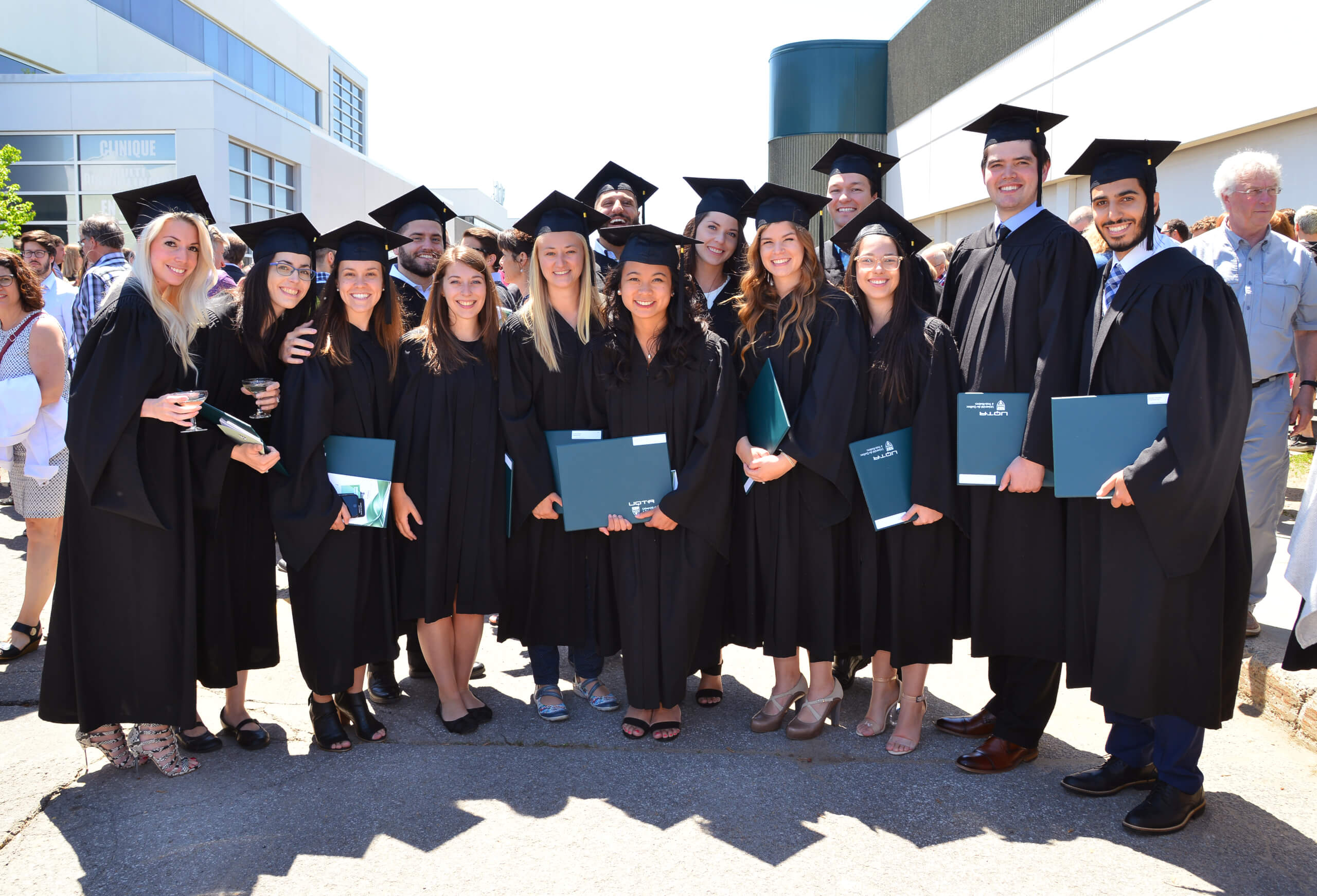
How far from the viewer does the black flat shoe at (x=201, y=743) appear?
12.3 feet

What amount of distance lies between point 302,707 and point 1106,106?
1433 centimetres

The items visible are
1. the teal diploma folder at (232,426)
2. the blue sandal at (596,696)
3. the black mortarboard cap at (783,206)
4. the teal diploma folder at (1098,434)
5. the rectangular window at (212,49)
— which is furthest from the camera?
the rectangular window at (212,49)

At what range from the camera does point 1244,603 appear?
128 inches

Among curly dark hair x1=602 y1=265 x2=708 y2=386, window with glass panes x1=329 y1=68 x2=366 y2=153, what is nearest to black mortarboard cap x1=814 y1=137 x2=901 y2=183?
curly dark hair x1=602 y1=265 x2=708 y2=386

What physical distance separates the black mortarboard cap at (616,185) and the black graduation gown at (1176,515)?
3.07m

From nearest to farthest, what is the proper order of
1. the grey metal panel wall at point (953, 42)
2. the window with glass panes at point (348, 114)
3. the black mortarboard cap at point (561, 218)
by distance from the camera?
the black mortarboard cap at point (561, 218) → the grey metal panel wall at point (953, 42) → the window with glass panes at point (348, 114)

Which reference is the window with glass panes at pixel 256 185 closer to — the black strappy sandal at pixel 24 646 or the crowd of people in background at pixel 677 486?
the black strappy sandal at pixel 24 646

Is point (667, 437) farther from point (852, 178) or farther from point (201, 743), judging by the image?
point (201, 743)

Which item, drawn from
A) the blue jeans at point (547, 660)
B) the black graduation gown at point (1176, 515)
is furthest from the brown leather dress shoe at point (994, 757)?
the blue jeans at point (547, 660)

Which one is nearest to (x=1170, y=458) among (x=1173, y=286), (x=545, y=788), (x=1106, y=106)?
(x=1173, y=286)

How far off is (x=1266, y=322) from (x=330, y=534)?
4912 millimetres

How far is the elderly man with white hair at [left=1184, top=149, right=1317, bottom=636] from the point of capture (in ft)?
15.8

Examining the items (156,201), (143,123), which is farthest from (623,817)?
(143,123)

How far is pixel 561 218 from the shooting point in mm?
4172
